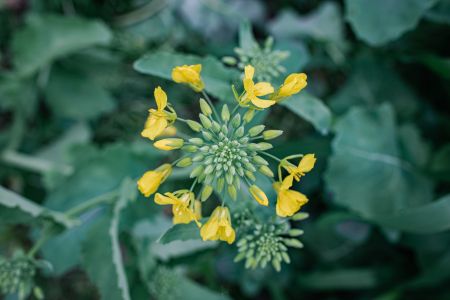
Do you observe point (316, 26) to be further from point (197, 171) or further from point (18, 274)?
point (18, 274)

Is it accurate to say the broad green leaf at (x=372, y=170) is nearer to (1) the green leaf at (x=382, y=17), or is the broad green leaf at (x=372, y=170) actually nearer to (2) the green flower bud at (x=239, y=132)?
(1) the green leaf at (x=382, y=17)

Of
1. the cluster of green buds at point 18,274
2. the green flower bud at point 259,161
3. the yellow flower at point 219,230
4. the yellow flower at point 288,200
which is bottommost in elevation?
the cluster of green buds at point 18,274

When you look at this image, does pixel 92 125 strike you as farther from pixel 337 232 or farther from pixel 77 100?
pixel 337 232

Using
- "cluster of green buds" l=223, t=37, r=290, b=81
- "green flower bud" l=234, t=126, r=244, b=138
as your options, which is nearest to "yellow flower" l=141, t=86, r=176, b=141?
"green flower bud" l=234, t=126, r=244, b=138

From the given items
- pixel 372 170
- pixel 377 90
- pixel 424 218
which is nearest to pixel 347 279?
pixel 372 170

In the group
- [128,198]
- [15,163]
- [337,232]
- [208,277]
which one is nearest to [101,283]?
[128,198]

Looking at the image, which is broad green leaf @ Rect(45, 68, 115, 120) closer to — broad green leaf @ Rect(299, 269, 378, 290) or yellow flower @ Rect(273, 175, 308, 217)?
broad green leaf @ Rect(299, 269, 378, 290)

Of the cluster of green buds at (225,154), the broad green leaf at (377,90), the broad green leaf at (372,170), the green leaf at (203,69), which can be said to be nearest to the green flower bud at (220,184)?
the cluster of green buds at (225,154)
